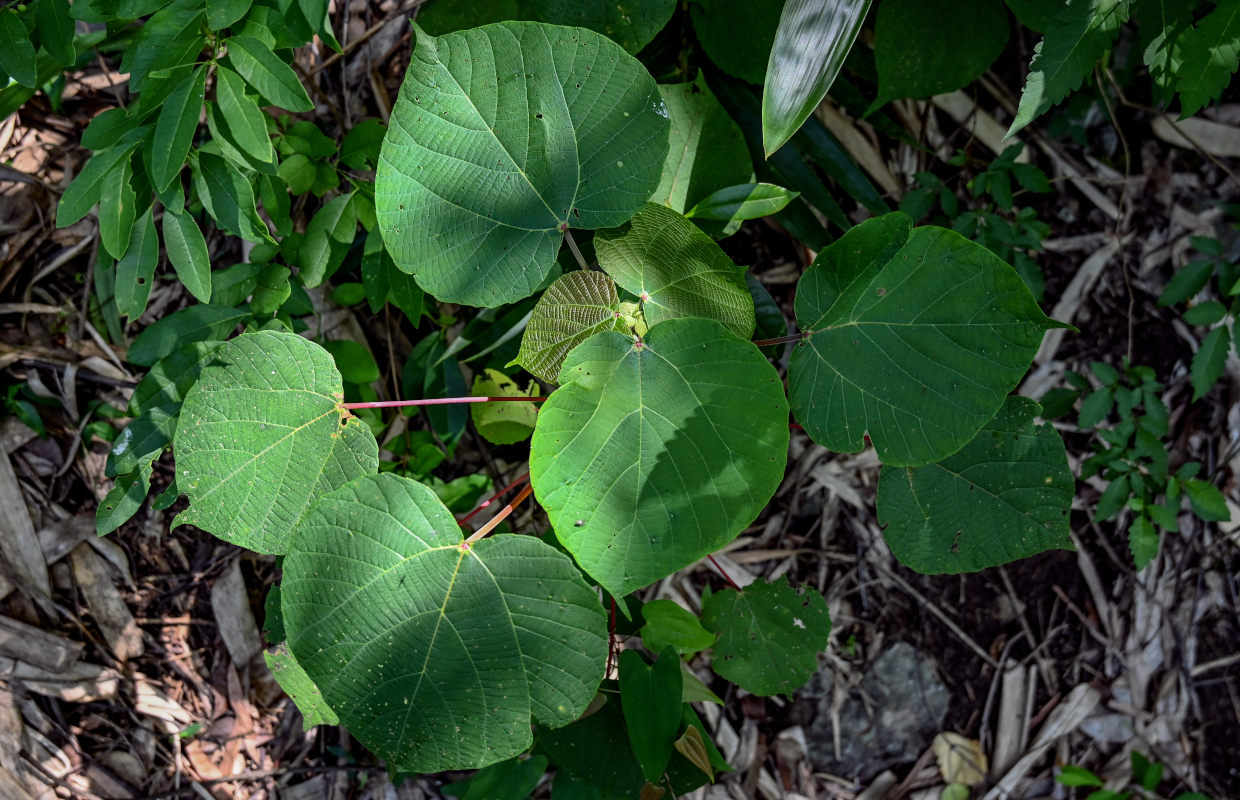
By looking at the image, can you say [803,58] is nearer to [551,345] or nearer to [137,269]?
[551,345]

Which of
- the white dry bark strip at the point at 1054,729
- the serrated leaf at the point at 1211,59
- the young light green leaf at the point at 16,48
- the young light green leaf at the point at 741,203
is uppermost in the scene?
the young light green leaf at the point at 16,48

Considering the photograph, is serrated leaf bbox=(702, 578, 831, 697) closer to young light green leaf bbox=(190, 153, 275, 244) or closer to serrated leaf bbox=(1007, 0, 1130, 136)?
serrated leaf bbox=(1007, 0, 1130, 136)

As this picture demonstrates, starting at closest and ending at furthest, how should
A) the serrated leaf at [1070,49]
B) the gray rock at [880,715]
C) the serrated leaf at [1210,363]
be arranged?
the serrated leaf at [1070,49] < the serrated leaf at [1210,363] < the gray rock at [880,715]

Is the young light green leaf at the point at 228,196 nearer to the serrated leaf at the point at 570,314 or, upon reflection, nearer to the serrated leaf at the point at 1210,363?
the serrated leaf at the point at 570,314

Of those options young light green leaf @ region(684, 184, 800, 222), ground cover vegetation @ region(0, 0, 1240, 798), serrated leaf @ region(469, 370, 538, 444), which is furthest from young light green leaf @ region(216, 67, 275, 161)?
young light green leaf @ region(684, 184, 800, 222)

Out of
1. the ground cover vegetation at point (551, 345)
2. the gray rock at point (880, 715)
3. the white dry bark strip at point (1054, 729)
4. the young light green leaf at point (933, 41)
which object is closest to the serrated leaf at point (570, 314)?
the ground cover vegetation at point (551, 345)

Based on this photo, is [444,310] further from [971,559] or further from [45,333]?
[971,559]

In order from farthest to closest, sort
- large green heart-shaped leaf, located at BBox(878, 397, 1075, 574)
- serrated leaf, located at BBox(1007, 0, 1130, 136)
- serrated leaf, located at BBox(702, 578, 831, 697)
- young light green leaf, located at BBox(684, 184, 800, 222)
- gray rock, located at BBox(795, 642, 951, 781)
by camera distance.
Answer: gray rock, located at BBox(795, 642, 951, 781) → serrated leaf, located at BBox(702, 578, 831, 697) → young light green leaf, located at BBox(684, 184, 800, 222) → large green heart-shaped leaf, located at BBox(878, 397, 1075, 574) → serrated leaf, located at BBox(1007, 0, 1130, 136)
